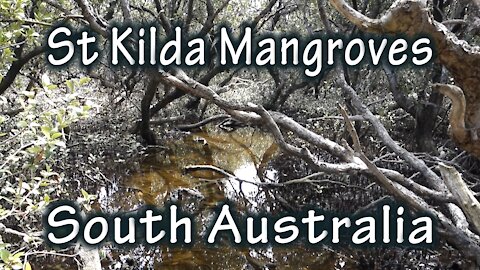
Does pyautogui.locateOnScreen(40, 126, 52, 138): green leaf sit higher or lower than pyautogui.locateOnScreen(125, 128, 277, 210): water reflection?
lower

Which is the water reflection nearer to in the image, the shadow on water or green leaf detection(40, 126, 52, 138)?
the shadow on water

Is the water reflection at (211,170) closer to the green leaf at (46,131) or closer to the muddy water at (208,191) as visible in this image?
the muddy water at (208,191)

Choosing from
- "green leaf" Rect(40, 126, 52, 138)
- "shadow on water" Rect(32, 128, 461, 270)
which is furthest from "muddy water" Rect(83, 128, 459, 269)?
"green leaf" Rect(40, 126, 52, 138)

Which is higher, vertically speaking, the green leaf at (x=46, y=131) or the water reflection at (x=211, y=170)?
the water reflection at (x=211, y=170)

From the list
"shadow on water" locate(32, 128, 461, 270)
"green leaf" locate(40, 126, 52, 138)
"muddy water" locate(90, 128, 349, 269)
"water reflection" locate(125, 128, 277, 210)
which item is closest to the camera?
"green leaf" locate(40, 126, 52, 138)

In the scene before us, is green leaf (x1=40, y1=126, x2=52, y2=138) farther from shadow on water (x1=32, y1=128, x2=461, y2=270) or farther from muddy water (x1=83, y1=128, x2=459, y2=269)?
muddy water (x1=83, y1=128, x2=459, y2=269)

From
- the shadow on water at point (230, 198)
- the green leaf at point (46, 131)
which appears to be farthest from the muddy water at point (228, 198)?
the green leaf at point (46, 131)

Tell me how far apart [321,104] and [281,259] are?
23.1 ft

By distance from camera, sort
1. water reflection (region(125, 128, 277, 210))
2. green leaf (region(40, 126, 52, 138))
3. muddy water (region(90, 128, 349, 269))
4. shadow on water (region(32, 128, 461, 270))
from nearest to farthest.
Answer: green leaf (region(40, 126, 52, 138)) < shadow on water (region(32, 128, 461, 270)) < muddy water (region(90, 128, 349, 269)) < water reflection (region(125, 128, 277, 210))

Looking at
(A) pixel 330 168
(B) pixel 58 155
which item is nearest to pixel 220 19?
(B) pixel 58 155

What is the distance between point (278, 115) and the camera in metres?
4.48

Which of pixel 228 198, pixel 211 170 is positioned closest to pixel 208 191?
pixel 228 198

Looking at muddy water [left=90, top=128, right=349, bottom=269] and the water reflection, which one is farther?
the water reflection

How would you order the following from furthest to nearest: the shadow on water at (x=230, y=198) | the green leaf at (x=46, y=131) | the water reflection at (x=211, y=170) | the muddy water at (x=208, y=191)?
the water reflection at (x=211, y=170) < the muddy water at (x=208, y=191) < the shadow on water at (x=230, y=198) < the green leaf at (x=46, y=131)
